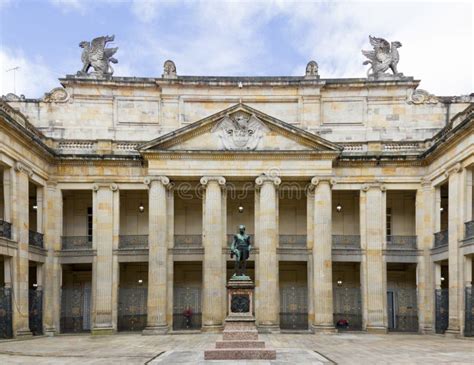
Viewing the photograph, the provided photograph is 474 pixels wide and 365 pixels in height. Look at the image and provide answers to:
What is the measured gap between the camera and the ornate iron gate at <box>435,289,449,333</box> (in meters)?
32.1

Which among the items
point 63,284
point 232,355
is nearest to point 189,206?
point 63,284

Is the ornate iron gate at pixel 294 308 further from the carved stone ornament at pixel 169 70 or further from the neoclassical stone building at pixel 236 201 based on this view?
the carved stone ornament at pixel 169 70

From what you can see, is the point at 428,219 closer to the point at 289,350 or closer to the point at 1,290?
the point at 289,350

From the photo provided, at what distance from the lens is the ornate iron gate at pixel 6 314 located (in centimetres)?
2805

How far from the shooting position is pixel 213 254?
33.7 m

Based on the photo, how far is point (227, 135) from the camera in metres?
34.2

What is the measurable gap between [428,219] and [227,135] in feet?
35.2

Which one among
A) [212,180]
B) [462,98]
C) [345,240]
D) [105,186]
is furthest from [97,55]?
[462,98]

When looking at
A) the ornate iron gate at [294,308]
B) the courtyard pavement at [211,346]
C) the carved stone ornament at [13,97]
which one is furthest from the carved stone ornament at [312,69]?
the carved stone ornament at [13,97]

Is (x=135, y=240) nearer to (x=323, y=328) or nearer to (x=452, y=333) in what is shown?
(x=323, y=328)

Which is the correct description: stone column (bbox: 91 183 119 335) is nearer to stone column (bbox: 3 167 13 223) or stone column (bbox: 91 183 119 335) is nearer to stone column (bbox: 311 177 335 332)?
stone column (bbox: 3 167 13 223)

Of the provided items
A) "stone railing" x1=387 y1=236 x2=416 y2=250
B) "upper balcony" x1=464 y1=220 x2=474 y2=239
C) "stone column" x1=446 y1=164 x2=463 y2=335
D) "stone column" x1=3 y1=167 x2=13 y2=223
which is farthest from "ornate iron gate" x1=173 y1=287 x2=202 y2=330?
"upper balcony" x1=464 y1=220 x2=474 y2=239

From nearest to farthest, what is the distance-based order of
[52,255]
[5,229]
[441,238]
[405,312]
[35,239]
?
1. [5,229]
2. [35,239]
3. [441,238]
4. [52,255]
5. [405,312]

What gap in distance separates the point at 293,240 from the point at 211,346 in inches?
482
